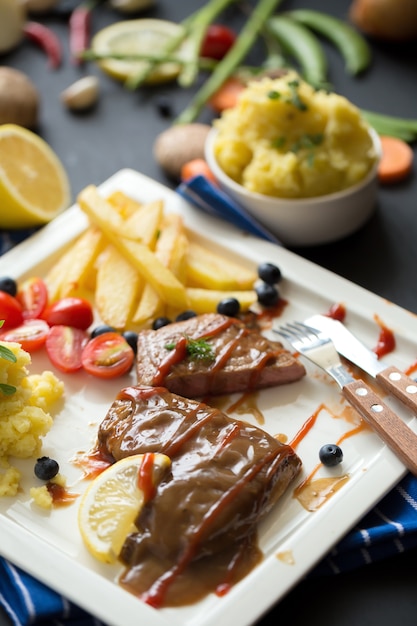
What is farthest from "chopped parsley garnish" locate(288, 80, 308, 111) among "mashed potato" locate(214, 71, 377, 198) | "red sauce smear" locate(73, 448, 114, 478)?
"red sauce smear" locate(73, 448, 114, 478)

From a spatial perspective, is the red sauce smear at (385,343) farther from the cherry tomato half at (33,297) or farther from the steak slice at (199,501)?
the cherry tomato half at (33,297)

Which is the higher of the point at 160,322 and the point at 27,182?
the point at 160,322

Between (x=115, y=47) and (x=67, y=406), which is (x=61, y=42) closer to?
(x=115, y=47)

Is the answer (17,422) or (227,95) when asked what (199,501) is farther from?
(227,95)

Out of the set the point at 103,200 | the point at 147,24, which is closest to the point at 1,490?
the point at 103,200

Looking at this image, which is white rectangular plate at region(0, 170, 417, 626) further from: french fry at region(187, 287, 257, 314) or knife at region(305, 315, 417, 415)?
french fry at region(187, 287, 257, 314)

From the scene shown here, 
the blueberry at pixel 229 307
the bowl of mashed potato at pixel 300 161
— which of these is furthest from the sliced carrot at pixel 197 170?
the blueberry at pixel 229 307

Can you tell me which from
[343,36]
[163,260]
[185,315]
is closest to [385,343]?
[185,315]
